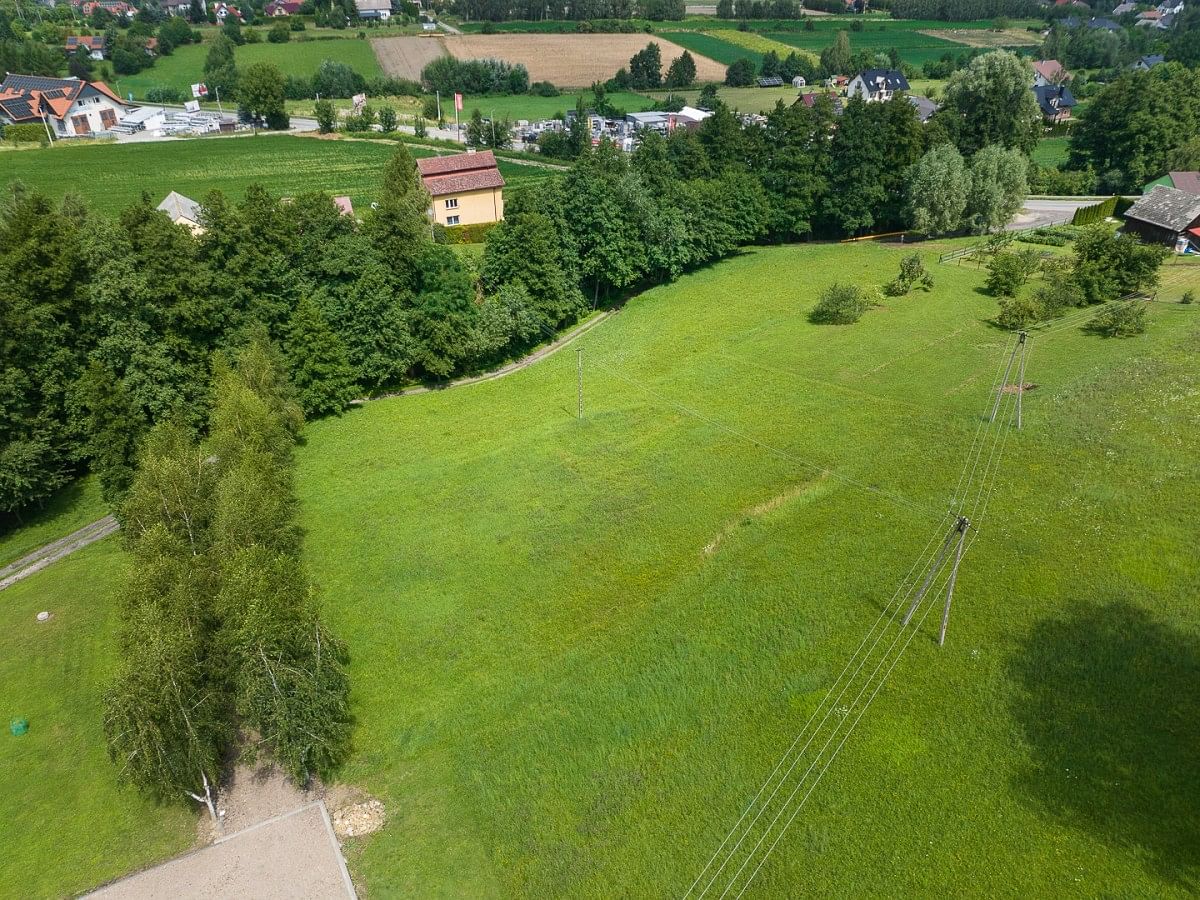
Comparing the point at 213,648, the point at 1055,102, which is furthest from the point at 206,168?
the point at 1055,102

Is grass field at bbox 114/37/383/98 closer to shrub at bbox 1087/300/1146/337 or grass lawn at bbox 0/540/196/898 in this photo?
shrub at bbox 1087/300/1146/337

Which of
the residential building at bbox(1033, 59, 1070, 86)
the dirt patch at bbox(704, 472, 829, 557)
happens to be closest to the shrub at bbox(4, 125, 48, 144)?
the dirt patch at bbox(704, 472, 829, 557)

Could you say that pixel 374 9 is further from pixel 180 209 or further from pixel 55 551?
pixel 55 551

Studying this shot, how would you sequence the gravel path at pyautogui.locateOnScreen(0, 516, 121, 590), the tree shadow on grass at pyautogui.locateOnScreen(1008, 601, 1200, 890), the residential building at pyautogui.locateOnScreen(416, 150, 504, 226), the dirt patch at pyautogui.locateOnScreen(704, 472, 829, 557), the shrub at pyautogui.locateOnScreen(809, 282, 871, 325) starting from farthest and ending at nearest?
the residential building at pyautogui.locateOnScreen(416, 150, 504, 226) < the shrub at pyautogui.locateOnScreen(809, 282, 871, 325) < the gravel path at pyautogui.locateOnScreen(0, 516, 121, 590) < the dirt patch at pyautogui.locateOnScreen(704, 472, 829, 557) < the tree shadow on grass at pyautogui.locateOnScreen(1008, 601, 1200, 890)

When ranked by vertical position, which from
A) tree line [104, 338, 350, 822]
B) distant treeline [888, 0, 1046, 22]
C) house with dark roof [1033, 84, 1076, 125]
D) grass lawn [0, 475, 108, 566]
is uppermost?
distant treeline [888, 0, 1046, 22]

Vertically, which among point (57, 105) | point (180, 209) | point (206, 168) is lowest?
point (180, 209)

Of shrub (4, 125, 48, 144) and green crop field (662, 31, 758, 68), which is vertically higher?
green crop field (662, 31, 758, 68)

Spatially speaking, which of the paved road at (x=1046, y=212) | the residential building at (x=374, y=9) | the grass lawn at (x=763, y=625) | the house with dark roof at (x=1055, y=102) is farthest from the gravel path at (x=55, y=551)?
the residential building at (x=374, y=9)

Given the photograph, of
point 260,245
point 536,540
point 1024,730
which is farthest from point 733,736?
point 260,245
